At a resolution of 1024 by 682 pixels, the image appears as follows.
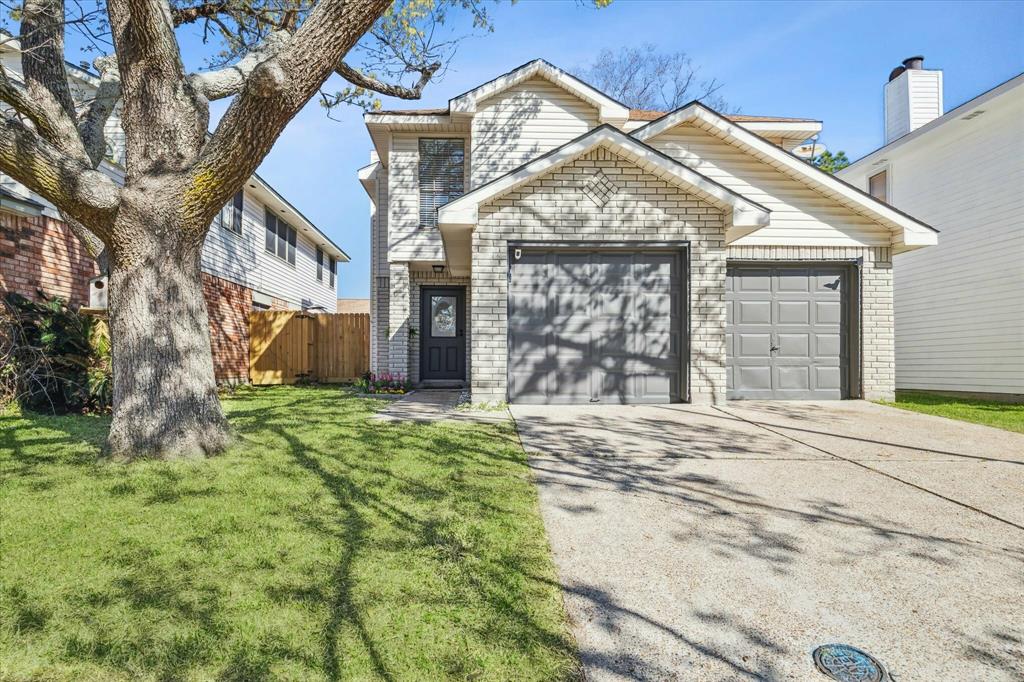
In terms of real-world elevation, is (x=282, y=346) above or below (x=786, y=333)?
below

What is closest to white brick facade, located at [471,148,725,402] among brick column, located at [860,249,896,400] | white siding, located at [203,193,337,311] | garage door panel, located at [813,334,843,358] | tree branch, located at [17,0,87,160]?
garage door panel, located at [813,334,843,358]

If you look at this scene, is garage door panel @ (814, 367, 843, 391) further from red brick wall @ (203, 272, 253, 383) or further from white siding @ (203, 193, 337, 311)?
white siding @ (203, 193, 337, 311)

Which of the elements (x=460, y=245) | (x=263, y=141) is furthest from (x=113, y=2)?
(x=460, y=245)

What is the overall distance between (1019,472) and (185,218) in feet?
26.9

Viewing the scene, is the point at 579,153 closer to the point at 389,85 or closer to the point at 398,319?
the point at 389,85

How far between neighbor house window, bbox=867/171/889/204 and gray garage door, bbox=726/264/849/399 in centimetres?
748

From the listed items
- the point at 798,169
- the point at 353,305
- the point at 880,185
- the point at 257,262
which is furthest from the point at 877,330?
the point at 353,305

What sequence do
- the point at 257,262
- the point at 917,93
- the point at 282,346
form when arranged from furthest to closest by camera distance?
the point at 257,262 → the point at 282,346 → the point at 917,93

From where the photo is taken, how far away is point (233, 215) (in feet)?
48.0

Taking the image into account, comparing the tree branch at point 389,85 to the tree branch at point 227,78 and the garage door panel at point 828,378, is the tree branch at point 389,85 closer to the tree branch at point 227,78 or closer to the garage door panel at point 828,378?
the tree branch at point 227,78

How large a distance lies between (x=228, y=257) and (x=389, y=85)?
25.7 ft

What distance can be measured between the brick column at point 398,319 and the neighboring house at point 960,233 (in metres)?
13.4

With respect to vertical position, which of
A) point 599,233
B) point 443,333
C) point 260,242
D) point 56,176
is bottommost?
point 443,333

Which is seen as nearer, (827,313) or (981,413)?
(981,413)
